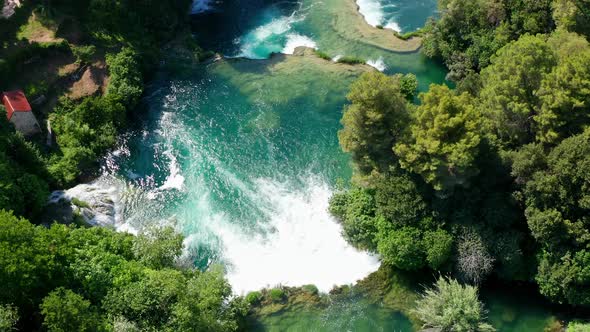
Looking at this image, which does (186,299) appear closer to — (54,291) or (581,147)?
(54,291)

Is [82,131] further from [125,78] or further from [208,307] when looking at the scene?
[208,307]

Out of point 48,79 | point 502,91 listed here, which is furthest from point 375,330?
point 48,79

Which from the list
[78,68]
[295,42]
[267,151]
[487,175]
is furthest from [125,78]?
[487,175]

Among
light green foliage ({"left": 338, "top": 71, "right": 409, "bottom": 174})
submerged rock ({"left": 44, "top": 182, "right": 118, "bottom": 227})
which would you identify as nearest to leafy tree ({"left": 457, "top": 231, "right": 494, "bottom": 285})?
light green foliage ({"left": 338, "top": 71, "right": 409, "bottom": 174})

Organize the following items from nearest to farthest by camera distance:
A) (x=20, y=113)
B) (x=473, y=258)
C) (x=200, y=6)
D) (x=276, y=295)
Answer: (x=473, y=258) < (x=276, y=295) < (x=20, y=113) < (x=200, y=6)

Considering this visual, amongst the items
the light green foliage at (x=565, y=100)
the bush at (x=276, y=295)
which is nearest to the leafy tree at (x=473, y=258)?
the light green foliage at (x=565, y=100)

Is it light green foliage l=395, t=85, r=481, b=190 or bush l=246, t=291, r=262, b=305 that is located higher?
light green foliage l=395, t=85, r=481, b=190

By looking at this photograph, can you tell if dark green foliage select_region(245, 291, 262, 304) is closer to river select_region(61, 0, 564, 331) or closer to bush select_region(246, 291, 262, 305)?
bush select_region(246, 291, 262, 305)
